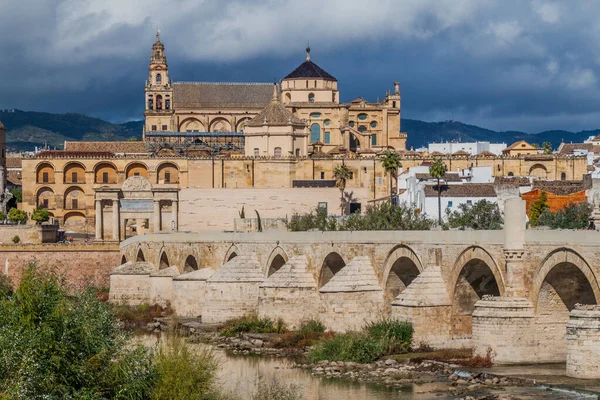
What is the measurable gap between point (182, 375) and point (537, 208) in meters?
35.1

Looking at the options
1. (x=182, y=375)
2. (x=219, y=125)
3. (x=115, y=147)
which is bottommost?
(x=182, y=375)

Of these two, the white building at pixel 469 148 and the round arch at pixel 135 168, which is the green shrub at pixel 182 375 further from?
the white building at pixel 469 148

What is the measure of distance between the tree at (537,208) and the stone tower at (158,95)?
2366 inches

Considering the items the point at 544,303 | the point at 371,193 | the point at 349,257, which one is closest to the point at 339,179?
the point at 371,193

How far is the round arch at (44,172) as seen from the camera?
352ft

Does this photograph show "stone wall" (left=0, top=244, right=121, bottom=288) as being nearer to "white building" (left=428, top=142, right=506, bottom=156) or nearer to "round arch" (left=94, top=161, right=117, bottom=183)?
"round arch" (left=94, top=161, right=117, bottom=183)

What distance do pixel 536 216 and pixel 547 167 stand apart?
43550 mm

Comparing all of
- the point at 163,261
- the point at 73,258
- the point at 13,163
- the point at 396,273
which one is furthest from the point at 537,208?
the point at 13,163

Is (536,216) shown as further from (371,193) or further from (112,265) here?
(371,193)

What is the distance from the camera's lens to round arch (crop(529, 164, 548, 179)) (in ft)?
343

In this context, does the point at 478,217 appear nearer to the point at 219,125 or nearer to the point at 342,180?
the point at 342,180

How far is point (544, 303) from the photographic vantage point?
124 ft

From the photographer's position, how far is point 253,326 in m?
51.6

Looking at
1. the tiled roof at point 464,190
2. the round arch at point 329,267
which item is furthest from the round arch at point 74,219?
the round arch at point 329,267
